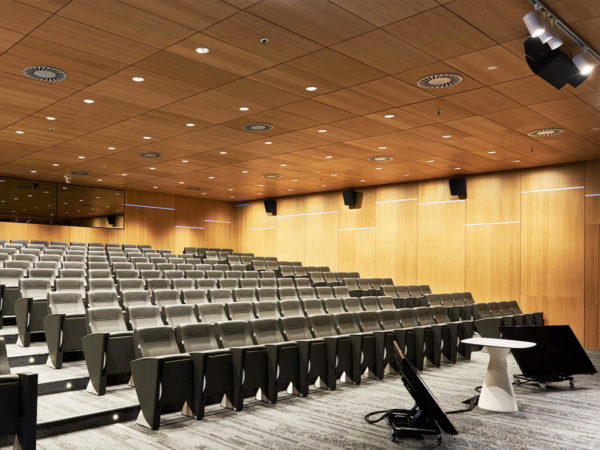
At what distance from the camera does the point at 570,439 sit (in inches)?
170

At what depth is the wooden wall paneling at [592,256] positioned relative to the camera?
392 inches

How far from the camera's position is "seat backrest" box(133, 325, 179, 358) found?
4918mm

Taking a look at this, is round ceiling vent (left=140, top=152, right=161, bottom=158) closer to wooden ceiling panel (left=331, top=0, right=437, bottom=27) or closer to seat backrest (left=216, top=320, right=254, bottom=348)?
seat backrest (left=216, top=320, right=254, bottom=348)

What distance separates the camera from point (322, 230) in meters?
15.3

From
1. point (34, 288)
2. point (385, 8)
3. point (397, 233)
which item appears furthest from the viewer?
point (397, 233)

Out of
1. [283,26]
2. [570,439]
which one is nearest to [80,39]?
[283,26]

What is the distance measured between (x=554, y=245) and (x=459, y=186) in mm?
2375

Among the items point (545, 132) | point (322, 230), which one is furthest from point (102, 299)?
point (322, 230)

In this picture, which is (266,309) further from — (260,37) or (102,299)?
(260,37)

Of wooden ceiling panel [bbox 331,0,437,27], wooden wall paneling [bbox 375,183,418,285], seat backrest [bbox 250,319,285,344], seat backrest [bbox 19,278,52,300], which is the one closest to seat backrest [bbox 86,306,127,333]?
seat backrest [bbox 250,319,285,344]

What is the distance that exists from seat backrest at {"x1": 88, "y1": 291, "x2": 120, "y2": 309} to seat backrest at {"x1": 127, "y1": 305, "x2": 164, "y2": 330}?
2.00 feet

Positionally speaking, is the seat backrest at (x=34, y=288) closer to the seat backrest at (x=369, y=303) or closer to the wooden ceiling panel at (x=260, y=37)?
the wooden ceiling panel at (x=260, y=37)

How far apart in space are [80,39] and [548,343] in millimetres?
5995

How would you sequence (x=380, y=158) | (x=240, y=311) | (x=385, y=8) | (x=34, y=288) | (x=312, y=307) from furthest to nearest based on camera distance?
(x=380, y=158) → (x=312, y=307) → (x=34, y=288) → (x=240, y=311) → (x=385, y=8)
